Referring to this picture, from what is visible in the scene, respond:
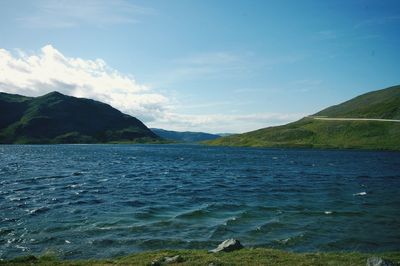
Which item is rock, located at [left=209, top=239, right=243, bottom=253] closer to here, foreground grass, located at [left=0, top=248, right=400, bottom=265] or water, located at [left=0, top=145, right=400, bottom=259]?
foreground grass, located at [left=0, top=248, right=400, bottom=265]

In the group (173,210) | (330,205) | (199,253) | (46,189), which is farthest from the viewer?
(46,189)

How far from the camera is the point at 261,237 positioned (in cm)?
3075

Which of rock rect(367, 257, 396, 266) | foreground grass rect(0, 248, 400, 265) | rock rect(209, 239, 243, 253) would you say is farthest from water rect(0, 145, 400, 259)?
rock rect(367, 257, 396, 266)

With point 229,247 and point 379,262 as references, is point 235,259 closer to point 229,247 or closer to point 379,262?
point 229,247

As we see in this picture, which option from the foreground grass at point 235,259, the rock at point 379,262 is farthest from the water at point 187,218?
the rock at point 379,262

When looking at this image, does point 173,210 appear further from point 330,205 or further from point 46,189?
point 46,189

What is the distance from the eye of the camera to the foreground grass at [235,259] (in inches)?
842

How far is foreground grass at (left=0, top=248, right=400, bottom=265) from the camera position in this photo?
21375 millimetres

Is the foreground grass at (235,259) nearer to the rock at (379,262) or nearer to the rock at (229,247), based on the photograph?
the rock at (229,247)

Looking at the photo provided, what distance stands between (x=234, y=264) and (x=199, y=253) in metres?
3.85

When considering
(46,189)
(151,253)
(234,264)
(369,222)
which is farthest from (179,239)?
(46,189)

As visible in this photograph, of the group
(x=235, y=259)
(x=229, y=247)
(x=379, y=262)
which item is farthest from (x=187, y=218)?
(x=379, y=262)

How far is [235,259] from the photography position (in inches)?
872

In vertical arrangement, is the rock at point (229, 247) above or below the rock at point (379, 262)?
below
